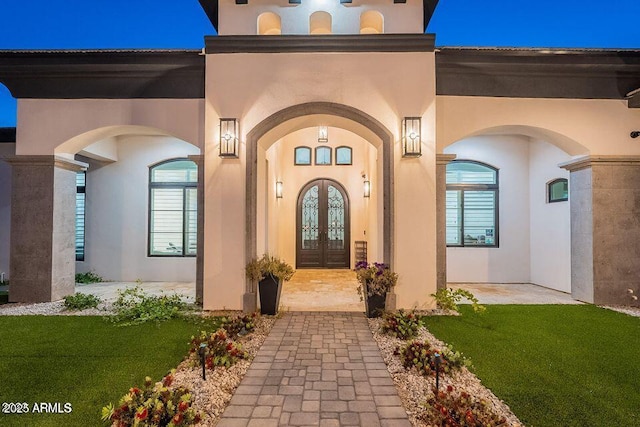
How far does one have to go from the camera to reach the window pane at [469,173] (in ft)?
25.2

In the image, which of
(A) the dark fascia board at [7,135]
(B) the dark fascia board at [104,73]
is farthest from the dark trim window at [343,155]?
(A) the dark fascia board at [7,135]

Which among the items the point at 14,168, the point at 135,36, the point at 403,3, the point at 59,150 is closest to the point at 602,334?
the point at 403,3

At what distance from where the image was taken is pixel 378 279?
486 cm

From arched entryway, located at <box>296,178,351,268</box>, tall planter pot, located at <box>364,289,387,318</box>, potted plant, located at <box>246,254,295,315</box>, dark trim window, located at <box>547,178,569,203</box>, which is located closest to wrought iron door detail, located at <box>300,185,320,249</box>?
arched entryway, located at <box>296,178,351,268</box>

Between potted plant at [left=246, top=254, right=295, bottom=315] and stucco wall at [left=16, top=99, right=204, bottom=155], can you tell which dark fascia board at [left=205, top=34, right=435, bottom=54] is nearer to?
stucco wall at [left=16, top=99, right=204, bottom=155]

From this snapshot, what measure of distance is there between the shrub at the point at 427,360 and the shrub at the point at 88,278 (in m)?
7.39

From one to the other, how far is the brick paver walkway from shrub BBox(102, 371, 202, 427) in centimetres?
34

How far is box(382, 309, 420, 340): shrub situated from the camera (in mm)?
4020

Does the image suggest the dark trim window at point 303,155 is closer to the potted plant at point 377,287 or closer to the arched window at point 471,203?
the arched window at point 471,203

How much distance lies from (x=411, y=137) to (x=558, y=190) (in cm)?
400

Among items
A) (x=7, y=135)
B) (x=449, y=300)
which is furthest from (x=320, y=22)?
(x=7, y=135)

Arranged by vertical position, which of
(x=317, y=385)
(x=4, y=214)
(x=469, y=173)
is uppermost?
(x=469, y=173)

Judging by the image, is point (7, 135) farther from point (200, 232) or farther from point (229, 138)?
point (229, 138)

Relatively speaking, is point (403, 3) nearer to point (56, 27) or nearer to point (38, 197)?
point (38, 197)
